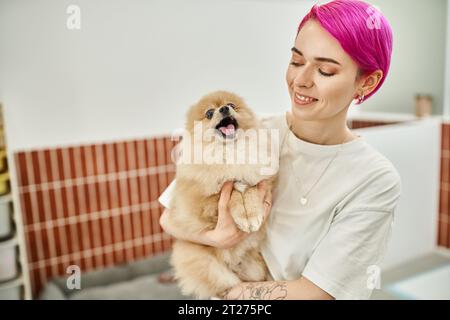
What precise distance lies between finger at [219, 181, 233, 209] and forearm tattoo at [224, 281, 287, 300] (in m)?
0.18

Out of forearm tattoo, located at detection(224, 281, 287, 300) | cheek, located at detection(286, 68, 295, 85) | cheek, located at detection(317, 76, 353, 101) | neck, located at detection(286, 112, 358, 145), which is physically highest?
cheek, located at detection(286, 68, 295, 85)

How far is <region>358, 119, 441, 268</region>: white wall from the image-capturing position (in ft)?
5.97

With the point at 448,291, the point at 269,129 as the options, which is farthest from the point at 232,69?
the point at 448,291

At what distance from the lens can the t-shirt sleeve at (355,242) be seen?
0.75 m

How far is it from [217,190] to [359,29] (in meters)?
0.40

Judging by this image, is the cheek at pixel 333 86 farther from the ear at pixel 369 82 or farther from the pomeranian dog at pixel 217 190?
the pomeranian dog at pixel 217 190

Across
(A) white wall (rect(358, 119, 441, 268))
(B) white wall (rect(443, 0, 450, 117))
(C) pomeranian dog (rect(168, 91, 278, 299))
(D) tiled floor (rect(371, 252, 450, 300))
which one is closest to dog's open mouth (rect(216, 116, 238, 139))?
(C) pomeranian dog (rect(168, 91, 278, 299))

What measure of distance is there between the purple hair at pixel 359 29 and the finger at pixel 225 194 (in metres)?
0.33

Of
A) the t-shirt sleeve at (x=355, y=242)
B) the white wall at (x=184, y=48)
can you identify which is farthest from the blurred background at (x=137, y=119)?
the t-shirt sleeve at (x=355, y=242)

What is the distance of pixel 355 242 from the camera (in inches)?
29.6

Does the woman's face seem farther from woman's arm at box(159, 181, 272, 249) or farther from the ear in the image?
woman's arm at box(159, 181, 272, 249)

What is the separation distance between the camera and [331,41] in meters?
0.70

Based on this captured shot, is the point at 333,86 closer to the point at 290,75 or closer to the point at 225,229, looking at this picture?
the point at 290,75

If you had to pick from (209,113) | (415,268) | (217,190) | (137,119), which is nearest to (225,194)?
(217,190)
